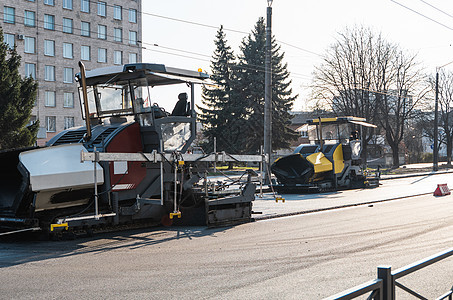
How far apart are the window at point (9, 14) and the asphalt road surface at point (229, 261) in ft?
151

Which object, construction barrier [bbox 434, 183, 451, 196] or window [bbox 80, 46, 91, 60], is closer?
construction barrier [bbox 434, 183, 451, 196]

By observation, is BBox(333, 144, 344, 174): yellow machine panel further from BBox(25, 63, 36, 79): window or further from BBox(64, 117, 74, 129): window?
BBox(64, 117, 74, 129): window

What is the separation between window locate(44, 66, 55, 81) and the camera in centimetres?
5372

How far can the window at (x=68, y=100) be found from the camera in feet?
182

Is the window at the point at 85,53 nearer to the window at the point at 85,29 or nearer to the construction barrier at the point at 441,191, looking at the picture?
the window at the point at 85,29

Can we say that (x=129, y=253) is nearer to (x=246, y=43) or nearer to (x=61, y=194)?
(x=61, y=194)

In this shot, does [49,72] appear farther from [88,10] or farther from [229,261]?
[229,261]

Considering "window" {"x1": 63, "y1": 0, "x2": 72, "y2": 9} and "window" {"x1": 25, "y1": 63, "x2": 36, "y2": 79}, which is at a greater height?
"window" {"x1": 63, "y1": 0, "x2": 72, "y2": 9}

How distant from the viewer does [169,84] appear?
454 inches

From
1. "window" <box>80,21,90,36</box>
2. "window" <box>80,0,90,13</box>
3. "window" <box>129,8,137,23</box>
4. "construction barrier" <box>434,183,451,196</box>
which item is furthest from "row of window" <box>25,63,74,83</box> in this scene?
"construction barrier" <box>434,183,451,196</box>

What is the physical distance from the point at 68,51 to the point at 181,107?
4736 cm

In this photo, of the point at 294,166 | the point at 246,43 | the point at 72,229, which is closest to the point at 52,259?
the point at 72,229

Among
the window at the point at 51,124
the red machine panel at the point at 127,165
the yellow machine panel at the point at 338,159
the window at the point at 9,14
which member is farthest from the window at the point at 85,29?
the red machine panel at the point at 127,165

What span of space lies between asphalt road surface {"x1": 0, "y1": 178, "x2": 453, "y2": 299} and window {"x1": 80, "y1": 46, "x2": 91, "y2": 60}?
48485 millimetres
